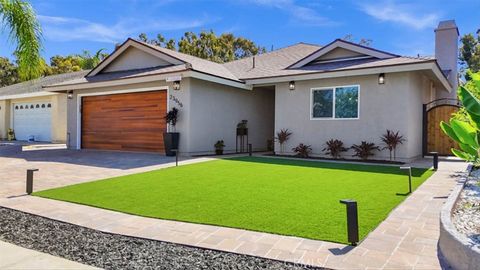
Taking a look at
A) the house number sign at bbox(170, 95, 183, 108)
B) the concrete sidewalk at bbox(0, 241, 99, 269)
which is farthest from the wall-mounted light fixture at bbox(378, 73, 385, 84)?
the concrete sidewalk at bbox(0, 241, 99, 269)

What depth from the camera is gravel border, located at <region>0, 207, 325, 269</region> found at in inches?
145

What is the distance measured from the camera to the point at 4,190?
7605mm

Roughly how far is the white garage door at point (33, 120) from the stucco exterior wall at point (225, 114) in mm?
14930

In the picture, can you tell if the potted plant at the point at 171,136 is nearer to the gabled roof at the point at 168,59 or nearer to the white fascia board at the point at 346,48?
the gabled roof at the point at 168,59

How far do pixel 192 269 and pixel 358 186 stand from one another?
5.12 metres

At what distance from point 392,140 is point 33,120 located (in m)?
24.9

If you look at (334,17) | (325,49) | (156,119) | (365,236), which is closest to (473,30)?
(334,17)

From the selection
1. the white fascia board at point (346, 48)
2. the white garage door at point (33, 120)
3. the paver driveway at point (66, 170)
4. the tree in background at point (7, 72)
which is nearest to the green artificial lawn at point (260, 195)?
the paver driveway at point (66, 170)

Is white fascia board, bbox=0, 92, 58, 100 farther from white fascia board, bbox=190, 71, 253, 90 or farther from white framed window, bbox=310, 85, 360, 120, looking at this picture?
white framed window, bbox=310, 85, 360, 120

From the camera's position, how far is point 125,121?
1636cm

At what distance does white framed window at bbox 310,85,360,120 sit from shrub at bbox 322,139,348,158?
1.02 m

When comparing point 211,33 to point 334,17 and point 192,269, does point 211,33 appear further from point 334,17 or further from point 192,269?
point 192,269

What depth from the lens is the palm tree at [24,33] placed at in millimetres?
9141

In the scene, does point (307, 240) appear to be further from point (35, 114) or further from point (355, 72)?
point (35, 114)
